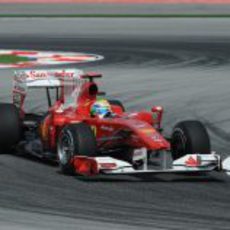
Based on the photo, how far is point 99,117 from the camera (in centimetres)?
1391

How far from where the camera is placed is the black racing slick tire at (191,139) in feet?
44.2

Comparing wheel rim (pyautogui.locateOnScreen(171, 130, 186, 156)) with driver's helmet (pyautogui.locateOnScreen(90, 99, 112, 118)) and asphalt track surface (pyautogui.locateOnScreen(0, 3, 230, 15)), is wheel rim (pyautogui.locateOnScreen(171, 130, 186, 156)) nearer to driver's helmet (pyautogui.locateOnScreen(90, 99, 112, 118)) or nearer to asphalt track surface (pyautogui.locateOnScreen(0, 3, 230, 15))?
driver's helmet (pyautogui.locateOnScreen(90, 99, 112, 118))

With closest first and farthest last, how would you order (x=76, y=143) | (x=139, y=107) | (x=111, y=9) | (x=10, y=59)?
(x=76, y=143) → (x=139, y=107) → (x=10, y=59) → (x=111, y=9)

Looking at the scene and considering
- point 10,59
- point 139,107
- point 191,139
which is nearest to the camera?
point 191,139

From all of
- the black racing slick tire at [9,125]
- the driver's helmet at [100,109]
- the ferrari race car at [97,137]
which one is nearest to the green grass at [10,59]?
the ferrari race car at [97,137]

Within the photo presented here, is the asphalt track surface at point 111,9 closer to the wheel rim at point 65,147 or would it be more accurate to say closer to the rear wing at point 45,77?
the rear wing at point 45,77

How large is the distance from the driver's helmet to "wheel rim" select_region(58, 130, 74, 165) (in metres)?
0.68

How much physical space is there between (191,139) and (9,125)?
2677 millimetres

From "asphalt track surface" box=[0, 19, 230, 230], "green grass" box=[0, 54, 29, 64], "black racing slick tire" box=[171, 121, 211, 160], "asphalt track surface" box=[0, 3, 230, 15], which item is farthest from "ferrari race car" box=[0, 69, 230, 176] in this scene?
"asphalt track surface" box=[0, 3, 230, 15]

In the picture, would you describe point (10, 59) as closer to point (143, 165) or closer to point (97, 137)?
point (97, 137)

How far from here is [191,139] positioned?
13.5m

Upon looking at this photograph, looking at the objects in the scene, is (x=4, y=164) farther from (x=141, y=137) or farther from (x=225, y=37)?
(x=225, y=37)

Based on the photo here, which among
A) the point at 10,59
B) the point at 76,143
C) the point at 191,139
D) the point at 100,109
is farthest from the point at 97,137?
the point at 10,59

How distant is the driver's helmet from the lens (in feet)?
45.6
